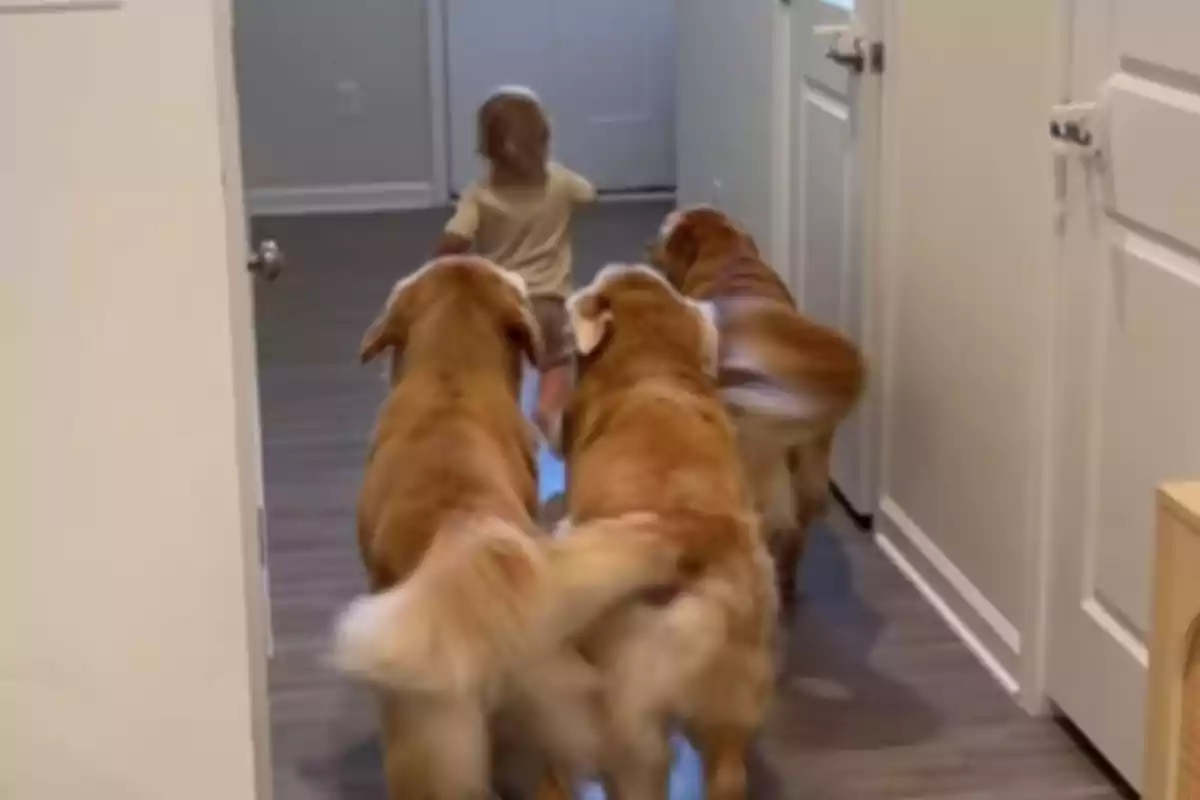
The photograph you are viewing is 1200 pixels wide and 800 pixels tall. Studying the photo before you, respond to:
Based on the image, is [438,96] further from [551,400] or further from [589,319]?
[589,319]

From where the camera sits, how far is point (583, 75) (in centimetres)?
652

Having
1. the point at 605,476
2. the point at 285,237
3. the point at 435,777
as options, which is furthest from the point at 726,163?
the point at 435,777

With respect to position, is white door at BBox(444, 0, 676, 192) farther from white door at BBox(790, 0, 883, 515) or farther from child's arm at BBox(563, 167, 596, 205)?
child's arm at BBox(563, 167, 596, 205)

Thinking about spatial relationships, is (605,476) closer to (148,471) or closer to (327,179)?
(148,471)

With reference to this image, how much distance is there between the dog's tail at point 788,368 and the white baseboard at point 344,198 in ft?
13.1

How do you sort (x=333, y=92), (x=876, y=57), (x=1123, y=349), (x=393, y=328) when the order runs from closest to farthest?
1. (x=1123, y=349)
2. (x=393, y=328)
3. (x=876, y=57)
4. (x=333, y=92)

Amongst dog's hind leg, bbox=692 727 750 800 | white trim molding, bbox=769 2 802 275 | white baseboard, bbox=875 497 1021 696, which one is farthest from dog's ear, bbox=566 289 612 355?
white trim molding, bbox=769 2 802 275

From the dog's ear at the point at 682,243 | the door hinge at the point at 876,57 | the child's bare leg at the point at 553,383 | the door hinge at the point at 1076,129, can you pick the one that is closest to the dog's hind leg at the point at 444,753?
the child's bare leg at the point at 553,383

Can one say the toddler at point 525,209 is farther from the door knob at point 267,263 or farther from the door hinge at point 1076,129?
the door knob at point 267,263

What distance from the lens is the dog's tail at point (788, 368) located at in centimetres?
256

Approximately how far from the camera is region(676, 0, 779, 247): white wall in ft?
13.4

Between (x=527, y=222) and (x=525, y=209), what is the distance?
25mm

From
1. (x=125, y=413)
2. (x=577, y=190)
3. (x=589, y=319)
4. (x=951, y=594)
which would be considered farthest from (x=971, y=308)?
(x=125, y=413)

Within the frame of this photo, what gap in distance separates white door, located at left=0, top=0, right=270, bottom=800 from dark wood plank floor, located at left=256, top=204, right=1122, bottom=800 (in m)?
0.65
